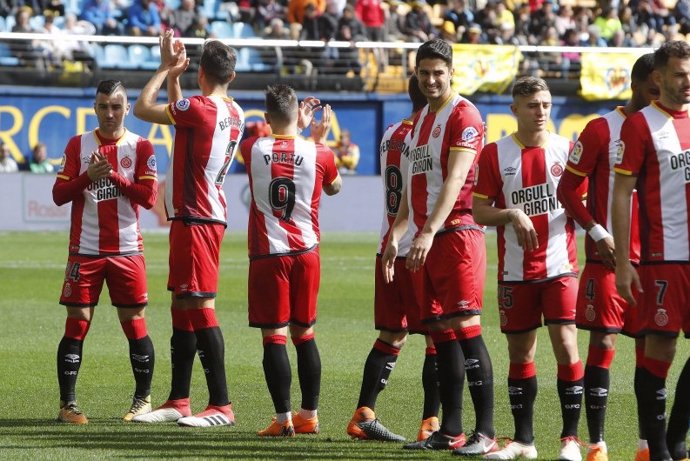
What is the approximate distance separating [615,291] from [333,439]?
1885 millimetres

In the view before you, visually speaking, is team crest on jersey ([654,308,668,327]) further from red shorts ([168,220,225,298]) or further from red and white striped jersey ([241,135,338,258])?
red shorts ([168,220,225,298])

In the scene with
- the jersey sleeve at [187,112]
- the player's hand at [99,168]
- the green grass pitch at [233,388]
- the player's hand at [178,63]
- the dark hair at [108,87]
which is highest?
the player's hand at [178,63]

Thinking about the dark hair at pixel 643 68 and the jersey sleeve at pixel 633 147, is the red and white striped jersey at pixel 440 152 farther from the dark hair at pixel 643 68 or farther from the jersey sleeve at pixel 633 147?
the jersey sleeve at pixel 633 147

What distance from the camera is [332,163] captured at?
7.93m

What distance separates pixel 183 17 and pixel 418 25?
18.6 ft

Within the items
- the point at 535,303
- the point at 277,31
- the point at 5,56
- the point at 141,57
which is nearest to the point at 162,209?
the point at 141,57

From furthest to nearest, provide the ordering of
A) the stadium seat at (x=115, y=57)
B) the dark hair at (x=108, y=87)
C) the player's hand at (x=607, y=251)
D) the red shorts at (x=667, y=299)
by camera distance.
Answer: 1. the stadium seat at (x=115, y=57)
2. the dark hair at (x=108, y=87)
3. the player's hand at (x=607, y=251)
4. the red shorts at (x=667, y=299)

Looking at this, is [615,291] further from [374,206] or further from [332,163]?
[374,206]

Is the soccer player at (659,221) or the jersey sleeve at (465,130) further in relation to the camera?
the jersey sleeve at (465,130)

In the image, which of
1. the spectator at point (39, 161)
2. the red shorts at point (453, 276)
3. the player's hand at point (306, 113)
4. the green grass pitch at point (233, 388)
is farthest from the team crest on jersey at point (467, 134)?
the spectator at point (39, 161)

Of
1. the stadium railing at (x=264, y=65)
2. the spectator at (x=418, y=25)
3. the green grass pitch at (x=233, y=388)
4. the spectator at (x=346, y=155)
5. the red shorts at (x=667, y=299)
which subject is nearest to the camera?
the red shorts at (x=667, y=299)

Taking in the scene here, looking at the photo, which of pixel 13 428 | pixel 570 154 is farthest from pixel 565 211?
pixel 13 428

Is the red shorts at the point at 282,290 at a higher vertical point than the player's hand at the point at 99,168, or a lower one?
lower

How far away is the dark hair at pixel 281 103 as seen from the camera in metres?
7.71
